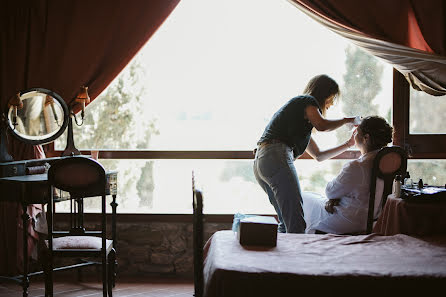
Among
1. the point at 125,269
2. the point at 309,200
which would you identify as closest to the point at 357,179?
the point at 309,200

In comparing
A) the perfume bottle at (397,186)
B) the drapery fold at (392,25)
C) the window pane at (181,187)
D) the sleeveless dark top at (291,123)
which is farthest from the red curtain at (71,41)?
the perfume bottle at (397,186)

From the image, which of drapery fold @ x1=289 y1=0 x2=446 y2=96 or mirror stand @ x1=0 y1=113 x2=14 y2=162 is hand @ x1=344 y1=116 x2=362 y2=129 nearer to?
drapery fold @ x1=289 y1=0 x2=446 y2=96

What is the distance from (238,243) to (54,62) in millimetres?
2352

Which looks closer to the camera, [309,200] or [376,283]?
[376,283]

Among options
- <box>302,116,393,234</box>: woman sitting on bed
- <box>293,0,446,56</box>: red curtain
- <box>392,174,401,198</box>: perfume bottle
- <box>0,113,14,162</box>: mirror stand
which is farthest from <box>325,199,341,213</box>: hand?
<box>0,113,14,162</box>: mirror stand

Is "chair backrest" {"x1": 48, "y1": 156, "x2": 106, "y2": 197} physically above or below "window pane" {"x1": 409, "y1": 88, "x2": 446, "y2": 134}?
below

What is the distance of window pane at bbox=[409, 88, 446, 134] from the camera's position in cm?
399

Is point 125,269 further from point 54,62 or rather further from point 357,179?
point 357,179

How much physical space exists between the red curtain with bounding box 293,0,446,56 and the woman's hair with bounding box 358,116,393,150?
2.44ft

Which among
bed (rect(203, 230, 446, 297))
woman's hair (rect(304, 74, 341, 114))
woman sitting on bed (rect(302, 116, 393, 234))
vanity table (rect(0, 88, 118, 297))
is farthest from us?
vanity table (rect(0, 88, 118, 297))

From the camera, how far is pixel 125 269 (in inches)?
162

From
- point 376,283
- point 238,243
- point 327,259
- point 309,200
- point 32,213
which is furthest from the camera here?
point 32,213

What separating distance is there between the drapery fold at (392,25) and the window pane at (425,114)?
0.17m

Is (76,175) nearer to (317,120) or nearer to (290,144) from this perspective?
(290,144)
